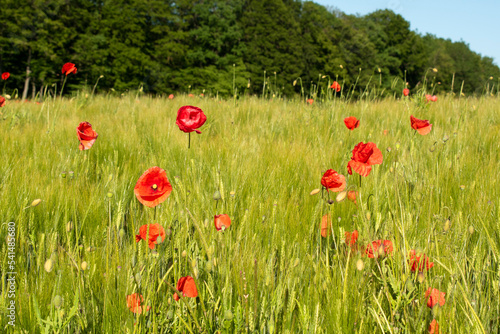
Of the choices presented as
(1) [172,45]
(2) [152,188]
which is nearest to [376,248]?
(2) [152,188]

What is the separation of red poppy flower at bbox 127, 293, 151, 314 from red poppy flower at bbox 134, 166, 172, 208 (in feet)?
0.68

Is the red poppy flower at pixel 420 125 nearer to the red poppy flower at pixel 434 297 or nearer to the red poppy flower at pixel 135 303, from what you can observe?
the red poppy flower at pixel 434 297

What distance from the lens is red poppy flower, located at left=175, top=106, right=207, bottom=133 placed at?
1.18 meters

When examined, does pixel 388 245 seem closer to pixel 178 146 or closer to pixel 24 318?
pixel 24 318

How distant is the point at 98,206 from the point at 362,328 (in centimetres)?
94

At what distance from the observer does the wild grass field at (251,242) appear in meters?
0.75

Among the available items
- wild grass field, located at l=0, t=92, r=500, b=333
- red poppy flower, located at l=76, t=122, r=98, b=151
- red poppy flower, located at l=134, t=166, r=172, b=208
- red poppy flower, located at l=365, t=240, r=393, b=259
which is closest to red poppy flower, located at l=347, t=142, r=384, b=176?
wild grass field, located at l=0, t=92, r=500, b=333

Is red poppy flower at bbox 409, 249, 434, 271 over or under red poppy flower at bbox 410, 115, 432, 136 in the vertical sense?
under

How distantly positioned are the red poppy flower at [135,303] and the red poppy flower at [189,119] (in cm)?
60

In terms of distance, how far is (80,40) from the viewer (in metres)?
23.5

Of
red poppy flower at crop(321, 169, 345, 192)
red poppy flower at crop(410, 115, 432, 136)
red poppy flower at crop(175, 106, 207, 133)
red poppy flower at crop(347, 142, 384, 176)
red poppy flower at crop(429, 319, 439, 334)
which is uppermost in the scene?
red poppy flower at crop(410, 115, 432, 136)

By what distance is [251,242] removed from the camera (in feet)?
3.18

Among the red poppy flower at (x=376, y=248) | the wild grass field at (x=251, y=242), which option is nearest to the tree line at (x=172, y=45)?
the wild grass field at (x=251, y=242)

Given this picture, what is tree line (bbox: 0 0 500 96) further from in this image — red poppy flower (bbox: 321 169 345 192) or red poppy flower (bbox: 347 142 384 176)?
red poppy flower (bbox: 321 169 345 192)
